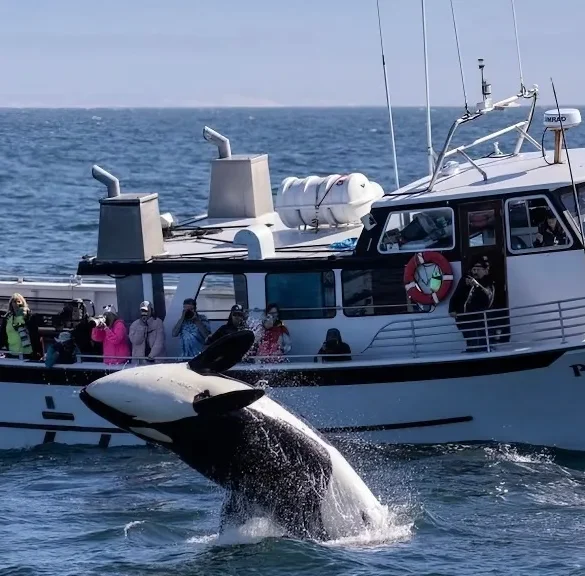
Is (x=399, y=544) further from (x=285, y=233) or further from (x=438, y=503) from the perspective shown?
(x=285, y=233)

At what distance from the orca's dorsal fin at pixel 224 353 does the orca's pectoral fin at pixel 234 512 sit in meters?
1.60

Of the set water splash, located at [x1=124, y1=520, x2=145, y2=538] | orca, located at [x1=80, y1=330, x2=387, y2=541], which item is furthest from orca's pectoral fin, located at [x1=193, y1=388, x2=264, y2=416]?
water splash, located at [x1=124, y1=520, x2=145, y2=538]

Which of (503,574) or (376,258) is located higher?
(376,258)

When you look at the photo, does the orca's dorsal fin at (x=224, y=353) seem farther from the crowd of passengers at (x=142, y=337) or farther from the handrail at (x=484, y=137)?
the handrail at (x=484, y=137)

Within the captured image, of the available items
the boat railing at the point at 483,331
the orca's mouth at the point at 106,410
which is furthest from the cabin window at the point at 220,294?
the orca's mouth at the point at 106,410

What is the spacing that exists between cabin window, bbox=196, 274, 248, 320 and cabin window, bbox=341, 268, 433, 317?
1.43 m

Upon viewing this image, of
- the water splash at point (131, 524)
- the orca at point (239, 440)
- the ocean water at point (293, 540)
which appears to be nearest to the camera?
the orca at point (239, 440)

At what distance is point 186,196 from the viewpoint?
2101 inches

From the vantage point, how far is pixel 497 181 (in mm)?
18125

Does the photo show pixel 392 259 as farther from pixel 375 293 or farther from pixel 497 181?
pixel 497 181

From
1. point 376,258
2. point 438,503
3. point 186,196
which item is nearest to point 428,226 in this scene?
point 376,258

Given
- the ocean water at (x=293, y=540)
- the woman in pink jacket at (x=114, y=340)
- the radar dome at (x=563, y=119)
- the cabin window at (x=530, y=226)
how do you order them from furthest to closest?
the woman in pink jacket at (x=114, y=340), the radar dome at (x=563, y=119), the cabin window at (x=530, y=226), the ocean water at (x=293, y=540)

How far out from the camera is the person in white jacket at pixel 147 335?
18578mm

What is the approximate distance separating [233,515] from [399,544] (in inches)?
70.5
